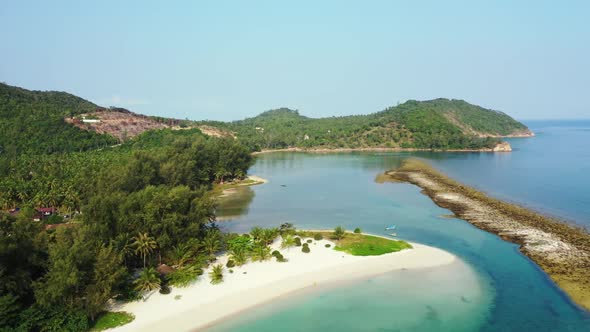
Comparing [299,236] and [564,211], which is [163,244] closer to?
[299,236]

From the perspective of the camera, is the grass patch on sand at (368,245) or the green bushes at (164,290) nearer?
the green bushes at (164,290)

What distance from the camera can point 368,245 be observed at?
A: 54.3 meters

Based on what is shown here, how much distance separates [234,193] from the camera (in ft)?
316

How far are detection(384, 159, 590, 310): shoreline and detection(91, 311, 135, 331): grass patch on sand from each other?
39310mm

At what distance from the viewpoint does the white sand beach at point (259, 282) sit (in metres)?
35.8

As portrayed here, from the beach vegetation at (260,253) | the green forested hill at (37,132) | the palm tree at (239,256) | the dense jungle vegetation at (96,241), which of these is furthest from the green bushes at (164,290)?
the green forested hill at (37,132)

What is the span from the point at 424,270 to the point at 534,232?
24392 mm

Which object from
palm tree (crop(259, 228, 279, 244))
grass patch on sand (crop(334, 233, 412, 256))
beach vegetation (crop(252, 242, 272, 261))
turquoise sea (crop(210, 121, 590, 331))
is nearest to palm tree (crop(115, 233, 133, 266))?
turquoise sea (crop(210, 121, 590, 331))

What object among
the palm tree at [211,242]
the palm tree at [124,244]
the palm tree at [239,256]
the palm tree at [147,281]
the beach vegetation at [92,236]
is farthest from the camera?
the palm tree at [211,242]

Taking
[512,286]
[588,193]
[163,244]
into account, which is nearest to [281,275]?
[163,244]

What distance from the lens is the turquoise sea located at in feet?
117

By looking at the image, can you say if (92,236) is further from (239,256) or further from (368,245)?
(368,245)

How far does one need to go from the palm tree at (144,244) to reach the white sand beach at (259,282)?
5240mm

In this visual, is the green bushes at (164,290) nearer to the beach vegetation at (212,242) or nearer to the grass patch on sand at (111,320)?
the grass patch on sand at (111,320)
